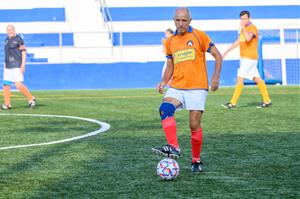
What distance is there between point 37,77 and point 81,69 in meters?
1.80

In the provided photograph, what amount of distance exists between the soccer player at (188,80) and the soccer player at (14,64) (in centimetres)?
996

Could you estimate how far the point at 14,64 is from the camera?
17484 mm

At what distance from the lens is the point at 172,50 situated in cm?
782

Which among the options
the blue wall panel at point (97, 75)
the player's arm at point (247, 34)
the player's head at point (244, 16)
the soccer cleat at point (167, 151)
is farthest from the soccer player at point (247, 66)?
the blue wall panel at point (97, 75)

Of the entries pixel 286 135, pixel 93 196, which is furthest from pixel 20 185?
pixel 286 135

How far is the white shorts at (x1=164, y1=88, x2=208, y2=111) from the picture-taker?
7.60 m

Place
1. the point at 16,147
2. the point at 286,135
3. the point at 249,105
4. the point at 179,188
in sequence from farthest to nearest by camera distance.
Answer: the point at 249,105 → the point at 286,135 → the point at 16,147 → the point at 179,188

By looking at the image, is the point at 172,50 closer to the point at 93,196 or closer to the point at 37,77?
the point at 93,196

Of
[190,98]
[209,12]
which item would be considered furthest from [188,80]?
[209,12]

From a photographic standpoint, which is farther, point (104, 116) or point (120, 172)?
point (104, 116)

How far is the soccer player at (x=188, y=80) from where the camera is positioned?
7.52 meters

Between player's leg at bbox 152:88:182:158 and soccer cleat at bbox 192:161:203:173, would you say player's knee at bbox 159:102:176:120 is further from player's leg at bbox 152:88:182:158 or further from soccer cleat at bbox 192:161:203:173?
soccer cleat at bbox 192:161:203:173

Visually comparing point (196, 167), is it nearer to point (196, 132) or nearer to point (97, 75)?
point (196, 132)

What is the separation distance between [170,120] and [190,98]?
1.02 feet
